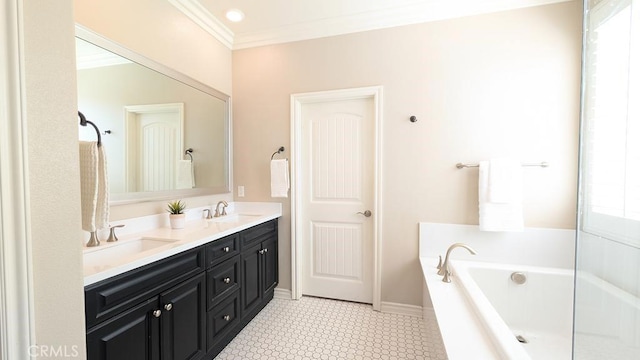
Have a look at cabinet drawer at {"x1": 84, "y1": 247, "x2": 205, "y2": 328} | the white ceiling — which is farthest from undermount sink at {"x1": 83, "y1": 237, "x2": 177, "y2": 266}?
the white ceiling

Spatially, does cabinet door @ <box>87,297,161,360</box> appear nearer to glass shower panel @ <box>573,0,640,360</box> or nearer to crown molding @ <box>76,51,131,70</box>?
crown molding @ <box>76,51,131,70</box>

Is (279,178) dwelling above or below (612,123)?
below

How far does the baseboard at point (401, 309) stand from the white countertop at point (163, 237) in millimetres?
1302

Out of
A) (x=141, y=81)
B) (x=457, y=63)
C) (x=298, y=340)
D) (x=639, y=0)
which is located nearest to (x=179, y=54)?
(x=141, y=81)

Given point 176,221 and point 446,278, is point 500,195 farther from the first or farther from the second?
point 176,221

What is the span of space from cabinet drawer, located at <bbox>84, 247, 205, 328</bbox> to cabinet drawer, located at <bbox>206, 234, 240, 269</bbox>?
4.1 inches

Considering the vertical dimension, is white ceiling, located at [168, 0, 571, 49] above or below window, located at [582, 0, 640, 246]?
above

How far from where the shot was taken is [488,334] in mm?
1214

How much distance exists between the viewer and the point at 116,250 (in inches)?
60.4

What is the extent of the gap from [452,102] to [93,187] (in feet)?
8.16

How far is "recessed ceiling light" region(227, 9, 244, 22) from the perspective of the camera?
2.27 m

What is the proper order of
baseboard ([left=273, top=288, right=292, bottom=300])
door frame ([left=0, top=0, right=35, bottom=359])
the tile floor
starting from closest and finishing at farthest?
door frame ([left=0, top=0, right=35, bottom=359]), the tile floor, baseboard ([left=273, top=288, right=292, bottom=300])

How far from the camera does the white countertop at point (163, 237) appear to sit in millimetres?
1111

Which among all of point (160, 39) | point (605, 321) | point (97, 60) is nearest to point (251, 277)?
point (97, 60)
